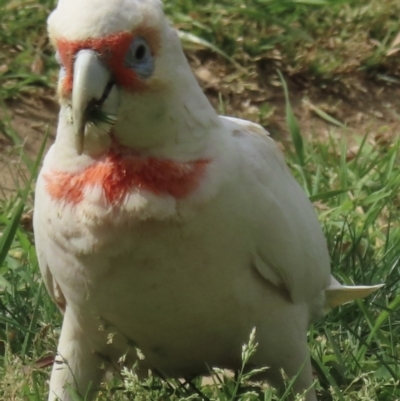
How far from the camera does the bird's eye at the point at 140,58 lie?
177cm

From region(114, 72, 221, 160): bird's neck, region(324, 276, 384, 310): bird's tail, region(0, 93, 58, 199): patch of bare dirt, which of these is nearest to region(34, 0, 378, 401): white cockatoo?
region(114, 72, 221, 160): bird's neck

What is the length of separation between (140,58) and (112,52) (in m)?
0.07

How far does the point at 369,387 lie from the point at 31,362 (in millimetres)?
847

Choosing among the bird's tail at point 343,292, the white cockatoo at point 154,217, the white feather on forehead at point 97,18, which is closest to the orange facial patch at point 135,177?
the white cockatoo at point 154,217

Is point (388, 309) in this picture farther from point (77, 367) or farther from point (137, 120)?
point (137, 120)

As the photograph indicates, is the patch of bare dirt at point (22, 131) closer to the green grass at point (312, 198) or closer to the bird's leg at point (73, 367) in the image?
the green grass at point (312, 198)


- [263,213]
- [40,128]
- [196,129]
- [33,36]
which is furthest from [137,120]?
[33,36]

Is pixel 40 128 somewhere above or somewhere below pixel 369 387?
below

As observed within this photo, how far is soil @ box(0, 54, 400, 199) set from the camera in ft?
12.4

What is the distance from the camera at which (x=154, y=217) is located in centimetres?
190

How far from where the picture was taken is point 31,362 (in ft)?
7.76

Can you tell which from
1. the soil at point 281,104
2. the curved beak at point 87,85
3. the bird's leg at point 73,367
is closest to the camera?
the curved beak at point 87,85

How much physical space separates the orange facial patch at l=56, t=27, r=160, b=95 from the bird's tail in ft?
2.95

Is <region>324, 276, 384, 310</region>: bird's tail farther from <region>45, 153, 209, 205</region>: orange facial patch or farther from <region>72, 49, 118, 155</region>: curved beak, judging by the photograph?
<region>72, 49, 118, 155</region>: curved beak
